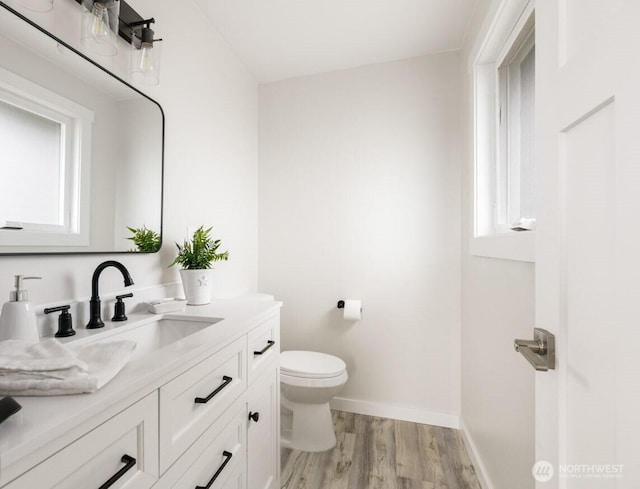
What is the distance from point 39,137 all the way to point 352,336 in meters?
1.97

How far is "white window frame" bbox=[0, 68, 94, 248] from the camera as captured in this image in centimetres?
88

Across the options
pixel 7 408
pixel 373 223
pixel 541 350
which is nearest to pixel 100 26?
pixel 7 408

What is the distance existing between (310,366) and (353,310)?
474mm

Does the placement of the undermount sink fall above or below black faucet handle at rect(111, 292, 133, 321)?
below

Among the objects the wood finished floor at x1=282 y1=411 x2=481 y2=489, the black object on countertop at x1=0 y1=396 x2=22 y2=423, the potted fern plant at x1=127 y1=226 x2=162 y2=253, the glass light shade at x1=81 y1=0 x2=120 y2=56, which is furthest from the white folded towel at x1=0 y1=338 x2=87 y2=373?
the wood finished floor at x1=282 y1=411 x2=481 y2=489

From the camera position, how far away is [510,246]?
1189 millimetres

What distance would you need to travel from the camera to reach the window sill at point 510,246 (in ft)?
3.38

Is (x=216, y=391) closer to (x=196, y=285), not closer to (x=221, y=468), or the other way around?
(x=221, y=468)

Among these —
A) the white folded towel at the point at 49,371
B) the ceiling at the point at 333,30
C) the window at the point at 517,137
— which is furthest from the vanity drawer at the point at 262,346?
the ceiling at the point at 333,30

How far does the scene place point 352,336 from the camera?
2.25 meters

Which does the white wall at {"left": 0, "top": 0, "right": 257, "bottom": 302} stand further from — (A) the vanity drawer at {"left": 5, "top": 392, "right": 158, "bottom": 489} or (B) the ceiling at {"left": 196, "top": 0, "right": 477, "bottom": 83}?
(A) the vanity drawer at {"left": 5, "top": 392, "right": 158, "bottom": 489}

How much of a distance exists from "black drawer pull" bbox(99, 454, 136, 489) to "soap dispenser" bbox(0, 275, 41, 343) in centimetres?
41

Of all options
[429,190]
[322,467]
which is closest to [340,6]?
[429,190]

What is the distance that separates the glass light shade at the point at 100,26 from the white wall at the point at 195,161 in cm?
6
